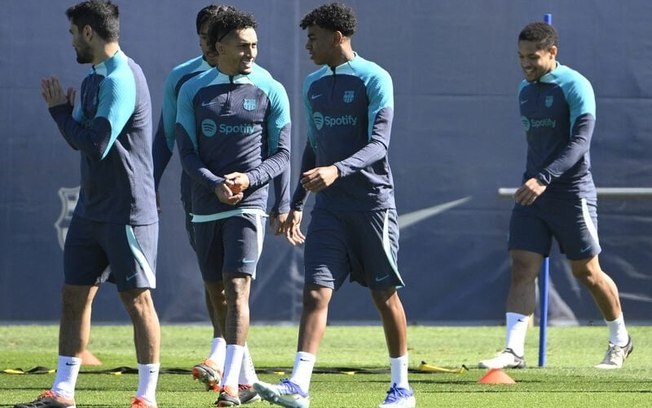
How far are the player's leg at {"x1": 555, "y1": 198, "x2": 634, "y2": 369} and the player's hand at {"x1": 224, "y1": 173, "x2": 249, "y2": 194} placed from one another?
9.63ft

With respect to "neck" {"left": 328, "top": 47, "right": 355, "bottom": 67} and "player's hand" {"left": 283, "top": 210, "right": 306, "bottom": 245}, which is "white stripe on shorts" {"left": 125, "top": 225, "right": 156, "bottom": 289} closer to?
"player's hand" {"left": 283, "top": 210, "right": 306, "bottom": 245}

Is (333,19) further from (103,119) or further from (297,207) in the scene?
(103,119)

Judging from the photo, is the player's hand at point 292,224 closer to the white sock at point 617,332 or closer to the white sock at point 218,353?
the white sock at point 218,353

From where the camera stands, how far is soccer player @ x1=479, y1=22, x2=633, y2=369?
897 cm

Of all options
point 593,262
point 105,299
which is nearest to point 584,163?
point 593,262

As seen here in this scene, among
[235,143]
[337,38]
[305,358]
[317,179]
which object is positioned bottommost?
[305,358]

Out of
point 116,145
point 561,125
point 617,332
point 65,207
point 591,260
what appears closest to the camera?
point 116,145

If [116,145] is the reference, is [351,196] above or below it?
below

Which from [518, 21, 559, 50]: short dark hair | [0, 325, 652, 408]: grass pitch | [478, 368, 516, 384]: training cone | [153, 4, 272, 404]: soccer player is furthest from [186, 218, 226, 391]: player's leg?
[518, 21, 559, 50]: short dark hair

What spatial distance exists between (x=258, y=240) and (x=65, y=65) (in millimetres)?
4916

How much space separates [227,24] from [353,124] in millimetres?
801

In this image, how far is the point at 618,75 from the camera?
11914 millimetres

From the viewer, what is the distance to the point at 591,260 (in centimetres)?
928

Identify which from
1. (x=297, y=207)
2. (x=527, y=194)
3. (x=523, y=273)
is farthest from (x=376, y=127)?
(x=523, y=273)
